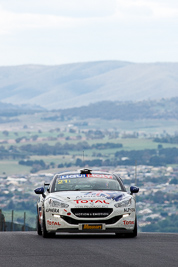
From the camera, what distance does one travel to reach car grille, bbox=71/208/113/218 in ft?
50.9

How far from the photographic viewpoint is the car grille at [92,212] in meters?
15.5

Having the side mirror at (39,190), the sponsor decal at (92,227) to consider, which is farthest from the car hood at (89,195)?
the side mirror at (39,190)

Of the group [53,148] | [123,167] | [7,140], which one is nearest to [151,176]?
[123,167]

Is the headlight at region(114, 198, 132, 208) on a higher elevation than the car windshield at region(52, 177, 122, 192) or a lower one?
lower

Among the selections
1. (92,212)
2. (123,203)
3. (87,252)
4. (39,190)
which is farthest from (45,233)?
(87,252)

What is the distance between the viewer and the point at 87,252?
12867 millimetres

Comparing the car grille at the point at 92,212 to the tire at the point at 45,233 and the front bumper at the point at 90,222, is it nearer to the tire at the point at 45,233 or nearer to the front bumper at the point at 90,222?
the front bumper at the point at 90,222

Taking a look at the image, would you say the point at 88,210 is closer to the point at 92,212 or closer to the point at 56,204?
the point at 92,212

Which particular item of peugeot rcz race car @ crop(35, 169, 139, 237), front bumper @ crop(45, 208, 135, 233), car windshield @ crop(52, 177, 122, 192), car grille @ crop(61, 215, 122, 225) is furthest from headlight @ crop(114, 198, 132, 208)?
car windshield @ crop(52, 177, 122, 192)

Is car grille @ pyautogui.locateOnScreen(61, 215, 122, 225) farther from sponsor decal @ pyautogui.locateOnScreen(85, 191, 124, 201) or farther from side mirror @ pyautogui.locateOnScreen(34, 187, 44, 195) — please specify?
side mirror @ pyautogui.locateOnScreen(34, 187, 44, 195)

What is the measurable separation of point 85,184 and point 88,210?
1246 mm

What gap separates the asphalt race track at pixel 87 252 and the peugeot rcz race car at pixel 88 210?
25 cm

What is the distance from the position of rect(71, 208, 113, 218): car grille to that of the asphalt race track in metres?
0.47

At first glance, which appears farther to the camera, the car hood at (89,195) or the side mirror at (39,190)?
the side mirror at (39,190)
